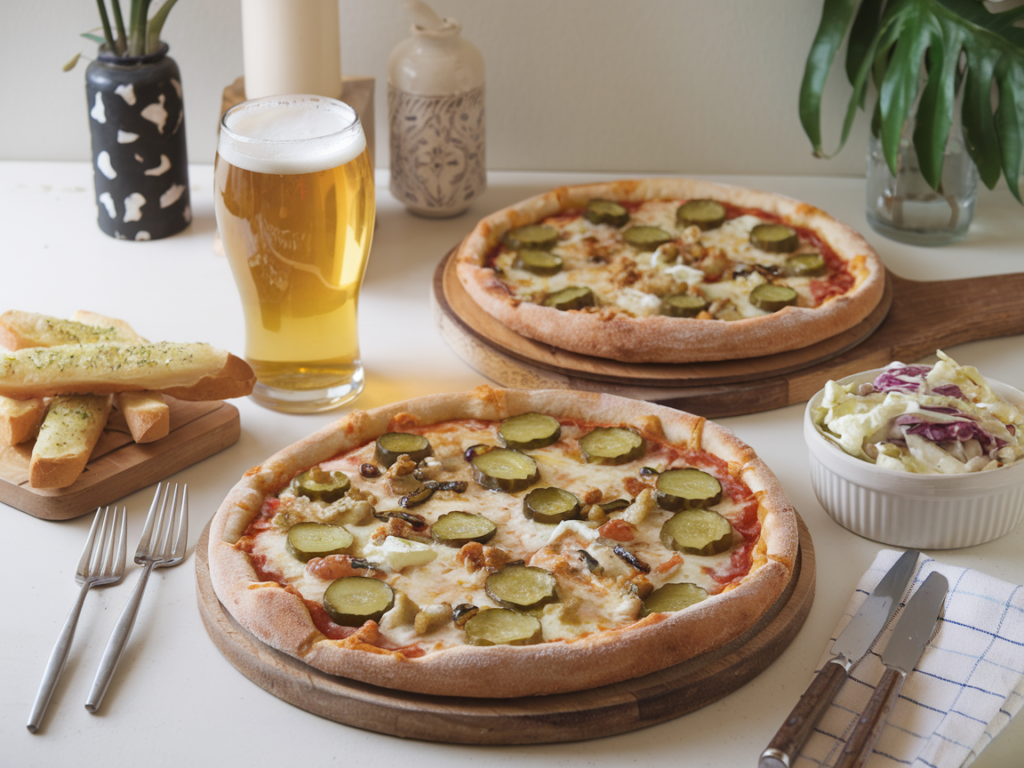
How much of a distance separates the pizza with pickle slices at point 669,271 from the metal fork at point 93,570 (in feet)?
3.64

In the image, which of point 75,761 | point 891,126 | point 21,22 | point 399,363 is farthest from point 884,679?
point 21,22

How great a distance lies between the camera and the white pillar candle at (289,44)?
316cm

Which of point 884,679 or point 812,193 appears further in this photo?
point 812,193

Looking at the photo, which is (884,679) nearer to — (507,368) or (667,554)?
(667,554)

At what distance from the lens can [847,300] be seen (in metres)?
2.79

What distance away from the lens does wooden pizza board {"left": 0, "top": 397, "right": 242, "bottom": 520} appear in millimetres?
2230

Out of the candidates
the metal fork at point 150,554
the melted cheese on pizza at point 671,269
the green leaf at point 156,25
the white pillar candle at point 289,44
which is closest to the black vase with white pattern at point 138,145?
the green leaf at point 156,25

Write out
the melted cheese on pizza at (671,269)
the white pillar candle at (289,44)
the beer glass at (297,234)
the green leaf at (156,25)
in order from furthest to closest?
the green leaf at (156,25) → the white pillar candle at (289,44) → the melted cheese on pizza at (671,269) → the beer glass at (297,234)

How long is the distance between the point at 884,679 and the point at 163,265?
8.21ft

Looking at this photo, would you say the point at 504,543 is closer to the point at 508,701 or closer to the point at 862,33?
the point at 508,701

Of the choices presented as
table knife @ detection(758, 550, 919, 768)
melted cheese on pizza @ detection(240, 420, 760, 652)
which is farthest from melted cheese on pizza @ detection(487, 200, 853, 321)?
table knife @ detection(758, 550, 919, 768)

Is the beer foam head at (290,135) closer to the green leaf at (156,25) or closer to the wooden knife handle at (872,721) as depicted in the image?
the green leaf at (156,25)

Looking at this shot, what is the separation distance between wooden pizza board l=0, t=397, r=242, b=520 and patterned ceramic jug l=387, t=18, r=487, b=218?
1349mm

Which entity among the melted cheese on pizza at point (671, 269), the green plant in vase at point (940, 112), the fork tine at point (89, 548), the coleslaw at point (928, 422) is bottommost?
the fork tine at point (89, 548)
